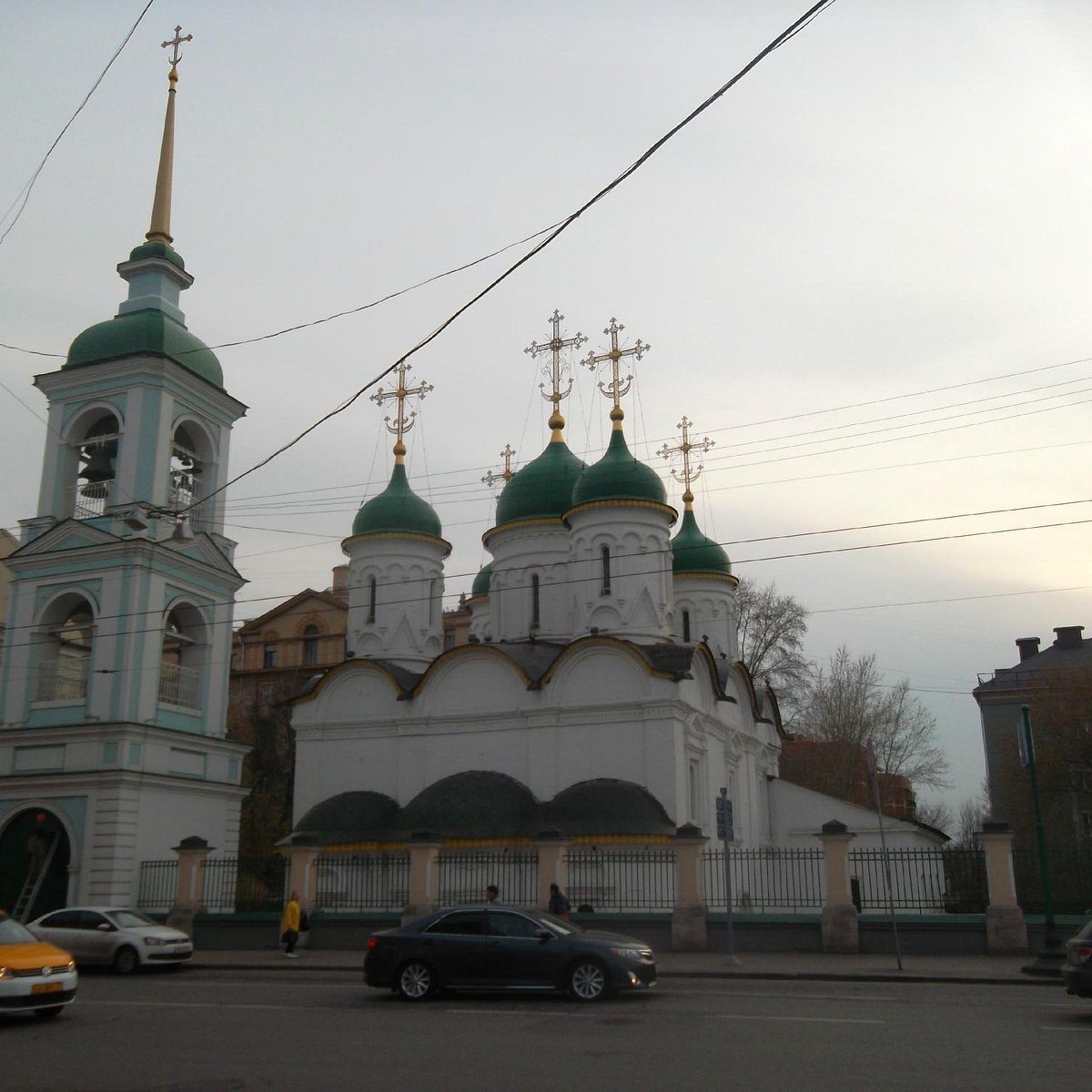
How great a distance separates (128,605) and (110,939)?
27.9 ft

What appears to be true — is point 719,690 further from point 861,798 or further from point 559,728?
point 861,798

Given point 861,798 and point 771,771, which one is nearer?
point 771,771

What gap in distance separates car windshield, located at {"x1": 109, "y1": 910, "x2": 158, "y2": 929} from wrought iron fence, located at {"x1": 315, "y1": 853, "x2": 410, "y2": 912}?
4.54 metres

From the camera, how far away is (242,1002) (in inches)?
460

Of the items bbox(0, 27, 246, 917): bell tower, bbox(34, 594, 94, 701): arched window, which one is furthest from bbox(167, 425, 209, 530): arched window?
bbox(34, 594, 94, 701): arched window

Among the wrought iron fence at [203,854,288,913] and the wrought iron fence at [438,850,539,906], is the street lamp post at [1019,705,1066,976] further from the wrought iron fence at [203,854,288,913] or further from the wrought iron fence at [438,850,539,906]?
the wrought iron fence at [203,854,288,913]

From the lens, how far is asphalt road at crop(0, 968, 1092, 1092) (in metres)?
7.32

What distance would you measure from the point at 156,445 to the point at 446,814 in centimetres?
975

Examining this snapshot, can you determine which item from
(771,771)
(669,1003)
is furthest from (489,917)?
(771,771)

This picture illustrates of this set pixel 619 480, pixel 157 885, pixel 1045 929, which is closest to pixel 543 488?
pixel 619 480

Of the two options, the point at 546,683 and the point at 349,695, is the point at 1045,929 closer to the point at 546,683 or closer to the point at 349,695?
the point at 546,683

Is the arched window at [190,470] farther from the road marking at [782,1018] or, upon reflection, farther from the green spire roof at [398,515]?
the road marking at [782,1018]

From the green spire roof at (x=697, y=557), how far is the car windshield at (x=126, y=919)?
20231mm

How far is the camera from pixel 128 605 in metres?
22.7
